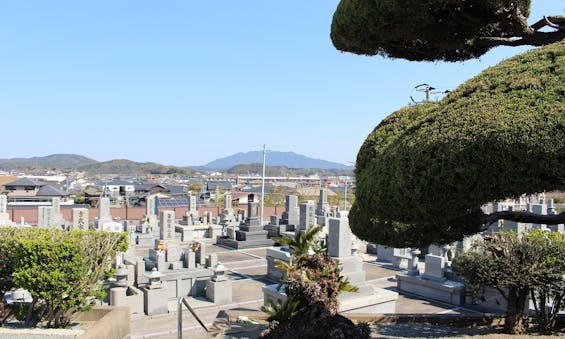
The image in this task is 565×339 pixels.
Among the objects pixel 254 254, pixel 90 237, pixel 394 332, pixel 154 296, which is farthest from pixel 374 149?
pixel 254 254

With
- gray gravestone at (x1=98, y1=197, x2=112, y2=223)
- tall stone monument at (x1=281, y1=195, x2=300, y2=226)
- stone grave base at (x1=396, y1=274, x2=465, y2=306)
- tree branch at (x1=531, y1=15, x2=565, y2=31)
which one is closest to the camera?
tree branch at (x1=531, y1=15, x2=565, y2=31)

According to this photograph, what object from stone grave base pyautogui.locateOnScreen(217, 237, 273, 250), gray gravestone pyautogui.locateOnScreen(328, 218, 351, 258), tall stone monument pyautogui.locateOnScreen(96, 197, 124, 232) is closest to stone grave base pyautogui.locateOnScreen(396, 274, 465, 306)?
gray gravestone pyautogui.locateOnScreen(328, 218, 351, 258)

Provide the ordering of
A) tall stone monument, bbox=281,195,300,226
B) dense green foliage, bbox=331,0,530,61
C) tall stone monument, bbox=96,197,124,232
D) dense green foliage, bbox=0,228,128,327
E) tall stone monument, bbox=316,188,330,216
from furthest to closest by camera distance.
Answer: tall stone monument, bbox=316,188,330,216, tall stone monument, bbox=281,195,300,226, tall stone monument, bbox=96,197,124,232, dense green foliage, bbox=0,228,128,327, dense green foliage, bbox=331,0,530,61

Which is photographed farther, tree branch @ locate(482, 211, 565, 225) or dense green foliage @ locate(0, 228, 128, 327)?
dense green foliage @ locate(0, 228, 128, 327)

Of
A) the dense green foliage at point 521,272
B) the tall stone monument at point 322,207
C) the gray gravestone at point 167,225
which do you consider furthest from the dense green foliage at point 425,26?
the tall stone monument at point 322,207

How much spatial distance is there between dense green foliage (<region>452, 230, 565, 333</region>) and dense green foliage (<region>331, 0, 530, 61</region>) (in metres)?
3.91

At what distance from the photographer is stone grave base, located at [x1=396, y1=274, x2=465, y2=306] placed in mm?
11859

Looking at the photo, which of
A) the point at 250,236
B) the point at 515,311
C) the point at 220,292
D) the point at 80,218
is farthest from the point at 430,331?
the point at 80,218

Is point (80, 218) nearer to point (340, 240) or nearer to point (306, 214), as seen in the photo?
point (306, 214)

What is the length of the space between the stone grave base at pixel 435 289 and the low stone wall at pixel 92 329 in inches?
315

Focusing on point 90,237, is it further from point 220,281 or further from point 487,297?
point 487,297

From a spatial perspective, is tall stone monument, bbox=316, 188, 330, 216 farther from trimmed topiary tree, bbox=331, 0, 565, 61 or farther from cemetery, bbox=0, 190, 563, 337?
trimmed topiary tree, bbox=331, 0, 565, 61

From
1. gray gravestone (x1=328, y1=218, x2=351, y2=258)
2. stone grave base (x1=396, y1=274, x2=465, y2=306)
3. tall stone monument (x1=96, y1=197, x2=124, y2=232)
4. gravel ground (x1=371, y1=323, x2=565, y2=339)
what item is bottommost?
stone grave base (x1=396, y1=274, x2=465, y2=306)

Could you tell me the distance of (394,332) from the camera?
322 inches
